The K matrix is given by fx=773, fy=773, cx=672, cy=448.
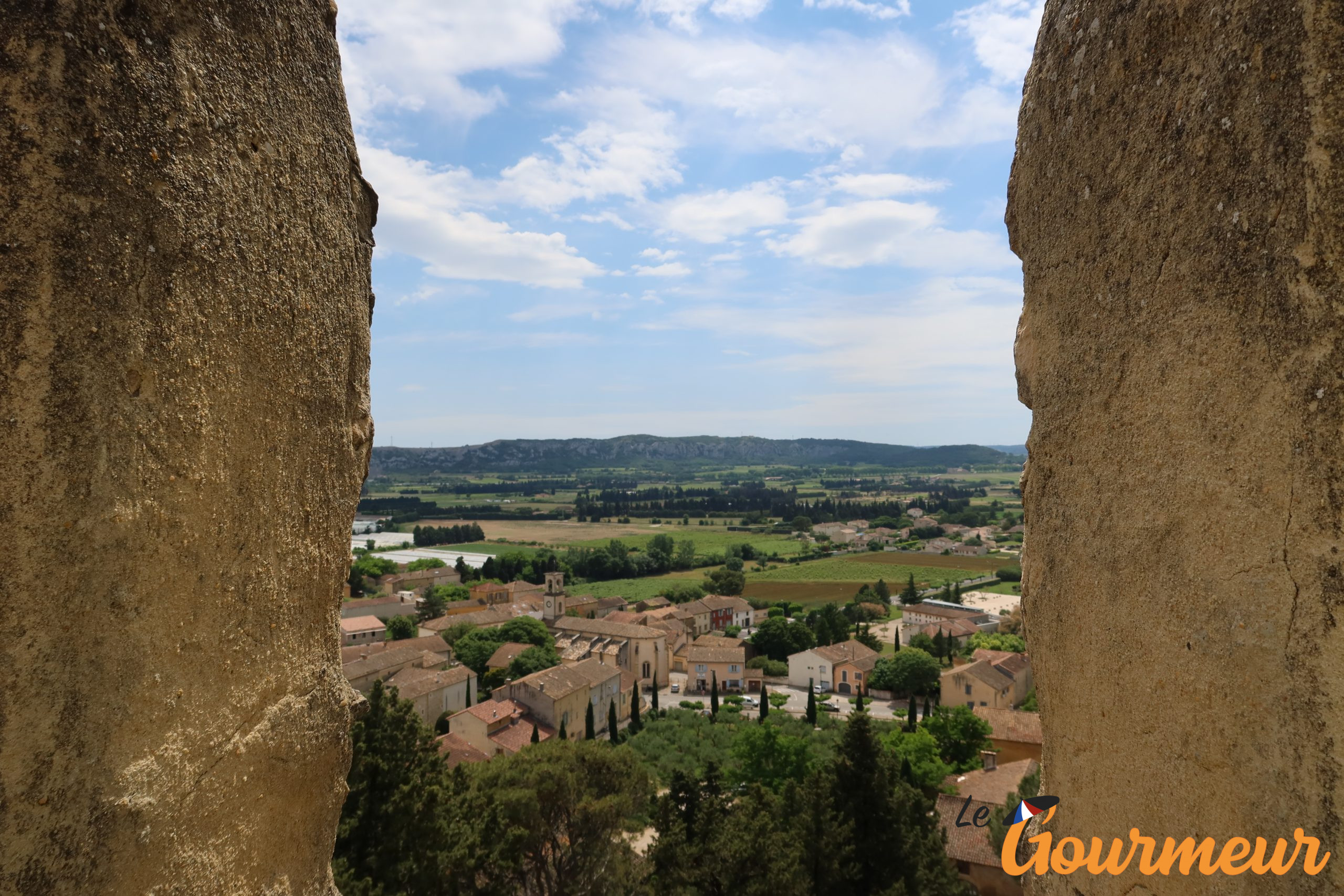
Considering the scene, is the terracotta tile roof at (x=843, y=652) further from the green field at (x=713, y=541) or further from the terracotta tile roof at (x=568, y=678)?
the green field at (x=713, y=541)

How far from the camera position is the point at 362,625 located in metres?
57.4

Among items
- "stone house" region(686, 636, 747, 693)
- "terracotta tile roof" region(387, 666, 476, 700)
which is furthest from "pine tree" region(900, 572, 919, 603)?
"terracotta tile roof" region(387, 666, 476, 700)

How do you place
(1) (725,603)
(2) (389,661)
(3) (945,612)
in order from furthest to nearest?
1. (1) (725,603)
2. (3) (945,612)
3. (2) (389,661)

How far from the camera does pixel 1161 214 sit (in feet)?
8.58

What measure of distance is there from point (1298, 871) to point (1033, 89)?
3.08 m

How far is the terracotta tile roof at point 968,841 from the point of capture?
71.7 ft

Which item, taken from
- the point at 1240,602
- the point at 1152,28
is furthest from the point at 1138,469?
the point at 1152,28

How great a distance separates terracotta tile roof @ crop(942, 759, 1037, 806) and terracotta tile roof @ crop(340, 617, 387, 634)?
42.4 m

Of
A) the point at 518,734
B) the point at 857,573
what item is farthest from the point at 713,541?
the point at 518,734

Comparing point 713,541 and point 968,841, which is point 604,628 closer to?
point 968,841

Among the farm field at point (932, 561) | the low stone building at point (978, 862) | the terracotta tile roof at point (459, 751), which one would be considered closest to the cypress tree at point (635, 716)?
the terracotta tile roof at point (459, 751)

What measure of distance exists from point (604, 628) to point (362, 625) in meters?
18.6

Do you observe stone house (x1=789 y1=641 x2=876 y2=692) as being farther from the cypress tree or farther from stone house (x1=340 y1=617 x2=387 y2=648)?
stone house (x1=340 y1=617 x2=387 y2=648)

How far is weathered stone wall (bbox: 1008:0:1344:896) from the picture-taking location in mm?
2121
